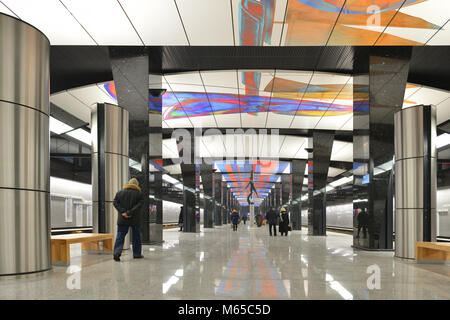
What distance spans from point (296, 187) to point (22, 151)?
89.4 feet

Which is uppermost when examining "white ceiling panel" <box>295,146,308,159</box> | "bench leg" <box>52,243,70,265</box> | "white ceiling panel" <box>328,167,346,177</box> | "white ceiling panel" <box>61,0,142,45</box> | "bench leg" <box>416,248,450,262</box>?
"white ceiling panel" <box>61,0,142,45</box>

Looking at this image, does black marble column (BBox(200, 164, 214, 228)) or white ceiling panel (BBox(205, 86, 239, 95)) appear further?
black marble column (BBox(200, 164, 214, 228))

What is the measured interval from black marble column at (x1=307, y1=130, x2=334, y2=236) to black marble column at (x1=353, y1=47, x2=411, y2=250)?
10.0 m

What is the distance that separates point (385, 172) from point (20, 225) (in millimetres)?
9587

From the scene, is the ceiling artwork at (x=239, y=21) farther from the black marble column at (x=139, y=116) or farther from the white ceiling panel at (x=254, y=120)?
the white ceiling panel at (x=254, y=120)

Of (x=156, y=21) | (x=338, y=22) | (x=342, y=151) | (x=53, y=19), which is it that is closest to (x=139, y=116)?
(x=156, y=21)

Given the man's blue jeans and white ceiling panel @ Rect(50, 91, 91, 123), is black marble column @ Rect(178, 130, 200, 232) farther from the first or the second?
the man's blue jeans

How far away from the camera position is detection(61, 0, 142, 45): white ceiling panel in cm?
930

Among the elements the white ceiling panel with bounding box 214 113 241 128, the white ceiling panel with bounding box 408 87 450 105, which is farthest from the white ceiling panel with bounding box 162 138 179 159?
the white ceiling panel with bounding box 408 87 450 105

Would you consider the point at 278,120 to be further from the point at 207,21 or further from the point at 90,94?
the point at 207,21

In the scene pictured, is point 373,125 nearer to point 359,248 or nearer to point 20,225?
point 359,248

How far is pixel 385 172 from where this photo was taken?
1242cm

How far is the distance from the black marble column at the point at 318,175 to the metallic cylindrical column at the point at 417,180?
1302cm
